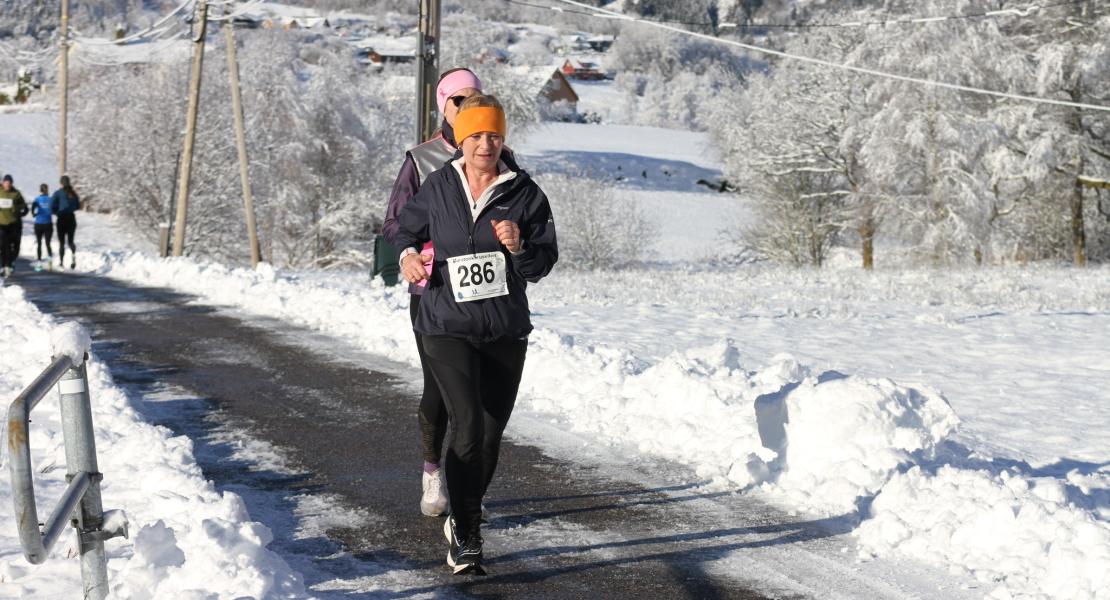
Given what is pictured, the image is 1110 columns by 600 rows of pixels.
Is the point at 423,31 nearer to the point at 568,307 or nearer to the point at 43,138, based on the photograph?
the point at 568,307

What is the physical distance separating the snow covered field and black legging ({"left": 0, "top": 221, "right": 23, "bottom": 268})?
2191 millimetres

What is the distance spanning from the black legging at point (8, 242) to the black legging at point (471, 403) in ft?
65.5

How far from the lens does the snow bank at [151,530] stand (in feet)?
14.3

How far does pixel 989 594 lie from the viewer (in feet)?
15.4

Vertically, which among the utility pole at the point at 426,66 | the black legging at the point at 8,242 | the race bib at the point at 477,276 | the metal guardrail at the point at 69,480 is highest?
the utility pole at the point at 426,66

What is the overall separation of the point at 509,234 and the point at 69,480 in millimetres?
1843

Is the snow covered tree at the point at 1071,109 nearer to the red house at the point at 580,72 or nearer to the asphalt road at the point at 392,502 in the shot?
the asphalt road at the point at 392,502

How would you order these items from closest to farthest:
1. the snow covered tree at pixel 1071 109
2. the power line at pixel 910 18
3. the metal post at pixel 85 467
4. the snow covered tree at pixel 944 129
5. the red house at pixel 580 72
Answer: the metal post at pixel 85 467 → the power line at pixel 910 18 → the snow covered tree at pixel 1071 109 → the snow covered tree at pixel 944 129 → the red house at pixel 580 72

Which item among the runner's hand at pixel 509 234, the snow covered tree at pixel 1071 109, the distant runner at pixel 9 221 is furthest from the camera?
the snow covered tree at pixel 1071 109

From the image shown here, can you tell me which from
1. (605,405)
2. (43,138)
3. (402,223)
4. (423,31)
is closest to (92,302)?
(423,31)

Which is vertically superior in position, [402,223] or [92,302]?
[402,223]

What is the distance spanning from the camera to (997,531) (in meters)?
5.18

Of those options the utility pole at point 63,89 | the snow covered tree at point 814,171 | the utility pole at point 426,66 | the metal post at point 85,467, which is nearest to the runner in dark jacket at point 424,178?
the metal post at point 85,467

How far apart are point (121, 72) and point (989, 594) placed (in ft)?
183
